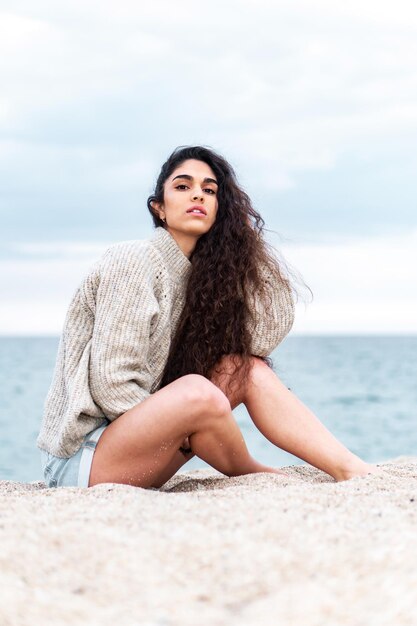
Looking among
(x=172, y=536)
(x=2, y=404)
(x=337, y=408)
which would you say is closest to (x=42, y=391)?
(x=2, y=404)

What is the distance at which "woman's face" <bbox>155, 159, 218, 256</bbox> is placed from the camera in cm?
347

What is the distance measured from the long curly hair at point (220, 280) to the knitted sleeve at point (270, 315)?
0.03 m

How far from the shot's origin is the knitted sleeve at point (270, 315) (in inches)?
134

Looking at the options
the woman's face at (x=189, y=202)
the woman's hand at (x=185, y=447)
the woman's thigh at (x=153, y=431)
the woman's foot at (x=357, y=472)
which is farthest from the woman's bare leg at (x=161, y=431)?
the woman's face at (x=189, y=202)

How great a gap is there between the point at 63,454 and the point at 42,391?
71.5ft

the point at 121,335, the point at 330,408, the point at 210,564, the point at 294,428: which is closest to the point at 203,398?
the point at 121,335

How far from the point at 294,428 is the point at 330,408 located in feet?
54.4

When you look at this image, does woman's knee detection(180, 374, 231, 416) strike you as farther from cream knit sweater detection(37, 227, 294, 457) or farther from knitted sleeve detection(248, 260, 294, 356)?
knitted sleeve detection(248, 260, 294, 356)

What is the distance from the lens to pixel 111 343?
2977mm

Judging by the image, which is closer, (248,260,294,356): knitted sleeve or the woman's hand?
the woman's hand

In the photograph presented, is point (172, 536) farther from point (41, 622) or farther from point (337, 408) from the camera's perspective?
point (337, 408)

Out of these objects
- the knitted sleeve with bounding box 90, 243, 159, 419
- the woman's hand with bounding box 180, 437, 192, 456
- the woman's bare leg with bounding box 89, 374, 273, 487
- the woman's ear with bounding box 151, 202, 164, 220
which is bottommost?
the woman's hand with bounding box 180, 437, 192, 456

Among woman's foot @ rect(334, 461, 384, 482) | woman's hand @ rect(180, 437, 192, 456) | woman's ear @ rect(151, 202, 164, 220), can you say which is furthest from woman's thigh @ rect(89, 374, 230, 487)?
woman's ear @ rect(151, 202, 164, 220)

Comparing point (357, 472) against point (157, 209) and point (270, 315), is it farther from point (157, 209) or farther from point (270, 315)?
point (157, 209)
